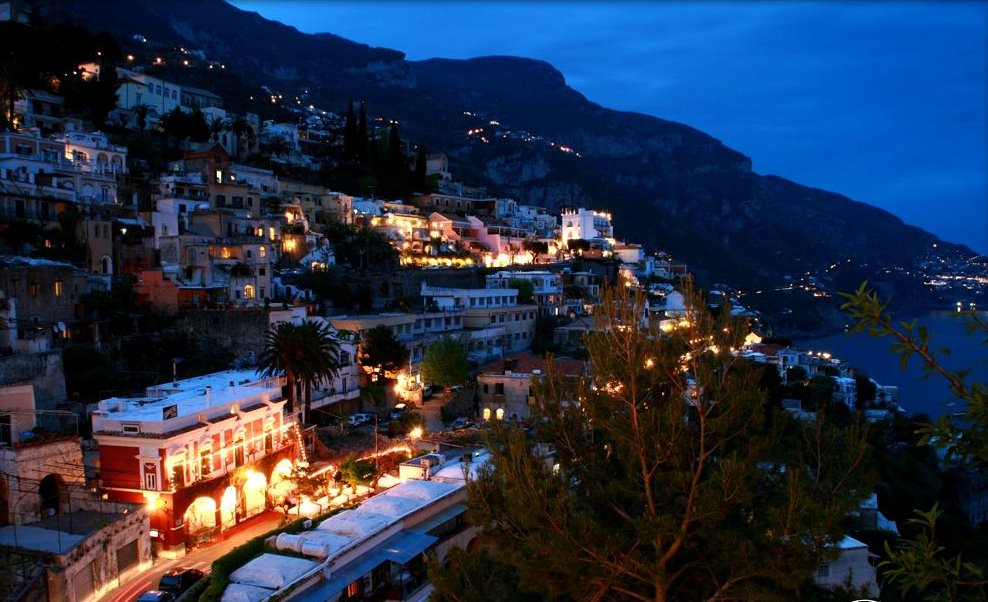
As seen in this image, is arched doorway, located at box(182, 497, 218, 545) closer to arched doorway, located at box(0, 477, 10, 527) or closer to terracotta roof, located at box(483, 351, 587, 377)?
arched doorway, located at box(0, 477, 10, 527)

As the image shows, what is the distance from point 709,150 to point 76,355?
182908mm

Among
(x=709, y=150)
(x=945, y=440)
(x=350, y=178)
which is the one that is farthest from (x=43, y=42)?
(x=709, y=150)

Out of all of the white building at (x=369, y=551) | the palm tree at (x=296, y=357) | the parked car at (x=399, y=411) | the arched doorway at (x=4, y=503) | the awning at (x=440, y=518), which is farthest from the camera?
the parked car at (x=399, y=411)

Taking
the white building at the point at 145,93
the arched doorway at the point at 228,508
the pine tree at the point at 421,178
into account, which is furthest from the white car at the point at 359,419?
the white building at the point at 145,93

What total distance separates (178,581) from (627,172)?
557 ft

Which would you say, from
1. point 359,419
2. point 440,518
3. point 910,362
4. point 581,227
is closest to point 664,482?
point 440,518

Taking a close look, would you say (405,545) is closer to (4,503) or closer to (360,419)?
(4,503)

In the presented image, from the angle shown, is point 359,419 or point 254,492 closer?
point 254,492

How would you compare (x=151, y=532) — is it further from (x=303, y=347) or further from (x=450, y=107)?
(x=450, y=107)

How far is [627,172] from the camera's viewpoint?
577 feet

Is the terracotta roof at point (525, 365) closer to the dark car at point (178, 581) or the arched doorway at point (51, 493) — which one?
the dark car at point (178, 581)

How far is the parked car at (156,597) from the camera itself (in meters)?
14.9

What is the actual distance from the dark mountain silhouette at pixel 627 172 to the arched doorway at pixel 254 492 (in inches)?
3190

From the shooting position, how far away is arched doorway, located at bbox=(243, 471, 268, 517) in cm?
2127
